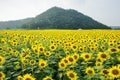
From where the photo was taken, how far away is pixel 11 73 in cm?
681

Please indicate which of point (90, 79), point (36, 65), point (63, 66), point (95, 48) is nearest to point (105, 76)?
point (90, 79)

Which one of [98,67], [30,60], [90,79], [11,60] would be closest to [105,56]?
[98,67]

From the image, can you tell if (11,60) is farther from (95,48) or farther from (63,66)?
(95,48)

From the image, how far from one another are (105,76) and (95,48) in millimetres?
3210

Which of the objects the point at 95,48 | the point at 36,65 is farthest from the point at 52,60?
the point at 95,48

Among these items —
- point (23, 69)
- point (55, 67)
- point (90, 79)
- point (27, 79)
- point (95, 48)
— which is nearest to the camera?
point (27, 79)

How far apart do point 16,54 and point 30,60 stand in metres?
0.92

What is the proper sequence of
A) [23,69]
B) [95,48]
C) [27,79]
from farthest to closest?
1. [95,48]
2. [23,69]
3. [27,79]

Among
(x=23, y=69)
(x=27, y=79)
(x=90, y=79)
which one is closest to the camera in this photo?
(x=27, y=79)

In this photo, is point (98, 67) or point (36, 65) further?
point (36, 65)

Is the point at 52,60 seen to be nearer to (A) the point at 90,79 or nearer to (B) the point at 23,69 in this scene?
(B) the point at 23,69

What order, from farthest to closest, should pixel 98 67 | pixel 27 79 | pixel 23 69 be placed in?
pixel 23 69 < pixel 98 67 < pixel 27 79

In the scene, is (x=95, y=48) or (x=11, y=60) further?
(x=95, y=48)

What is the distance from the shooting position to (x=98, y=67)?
6.45 metres
